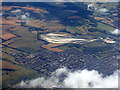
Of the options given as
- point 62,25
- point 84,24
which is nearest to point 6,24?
point 62,25

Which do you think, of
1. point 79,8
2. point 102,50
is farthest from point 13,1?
point 102,50

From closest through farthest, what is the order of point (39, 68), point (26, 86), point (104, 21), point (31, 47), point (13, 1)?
point (26, 86)
point (39, 68)
point (31, 47)
point (104, 21)
point (13, 1)

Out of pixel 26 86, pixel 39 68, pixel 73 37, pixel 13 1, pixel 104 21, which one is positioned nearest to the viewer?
pixel 26 86

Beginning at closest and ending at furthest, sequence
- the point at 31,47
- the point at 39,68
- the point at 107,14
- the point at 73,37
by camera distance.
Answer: the point at 39,68
the point at 31,47
the point at 73,37
the point at 107,14

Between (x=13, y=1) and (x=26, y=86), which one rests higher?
(x=13, y=1)

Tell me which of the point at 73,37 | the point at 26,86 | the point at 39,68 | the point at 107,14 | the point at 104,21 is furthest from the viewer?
the point at 107,14

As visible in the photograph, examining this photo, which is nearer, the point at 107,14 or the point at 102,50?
the point at 102,50

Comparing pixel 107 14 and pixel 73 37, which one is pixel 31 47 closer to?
pixel 73 37

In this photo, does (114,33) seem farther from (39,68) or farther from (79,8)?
(39,68)

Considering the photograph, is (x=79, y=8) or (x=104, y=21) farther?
(x=79, y=8)
